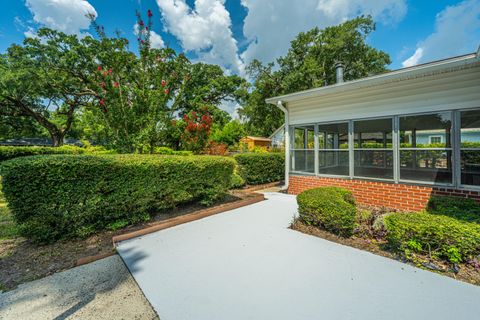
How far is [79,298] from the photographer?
2195 mm

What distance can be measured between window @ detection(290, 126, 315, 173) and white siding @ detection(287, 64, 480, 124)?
428mm

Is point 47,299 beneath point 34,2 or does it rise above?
beneath

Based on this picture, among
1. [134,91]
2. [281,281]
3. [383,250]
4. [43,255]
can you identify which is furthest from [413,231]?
[134,91]

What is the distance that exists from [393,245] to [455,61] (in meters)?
3.67

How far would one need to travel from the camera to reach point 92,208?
349 cm

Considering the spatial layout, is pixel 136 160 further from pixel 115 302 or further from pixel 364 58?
pixel 364 58

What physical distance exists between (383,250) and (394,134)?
3307 mm

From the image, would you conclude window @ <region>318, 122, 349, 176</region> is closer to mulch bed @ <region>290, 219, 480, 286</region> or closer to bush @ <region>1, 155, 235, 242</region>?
mulch bed @ <region>290, 219, 480, 286</region>

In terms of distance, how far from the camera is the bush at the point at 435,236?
2.57m

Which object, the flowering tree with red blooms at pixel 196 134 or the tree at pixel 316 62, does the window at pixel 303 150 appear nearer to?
the flowering tree with red blooms at pixel 196 134

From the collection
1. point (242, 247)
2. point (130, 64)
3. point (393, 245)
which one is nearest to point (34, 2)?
point (130, 64)

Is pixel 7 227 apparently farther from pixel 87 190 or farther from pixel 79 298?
pixel 79 298

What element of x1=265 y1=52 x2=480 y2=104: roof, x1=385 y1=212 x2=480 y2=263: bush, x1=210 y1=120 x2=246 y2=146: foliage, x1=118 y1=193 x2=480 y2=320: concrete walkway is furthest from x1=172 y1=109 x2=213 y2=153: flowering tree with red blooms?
x1=210 y1=120 x2=246 y2=146: foliage

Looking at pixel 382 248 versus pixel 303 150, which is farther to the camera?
pixel 303 150
